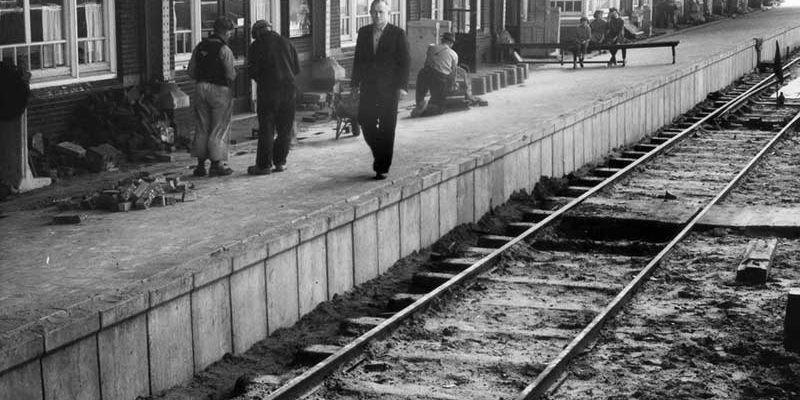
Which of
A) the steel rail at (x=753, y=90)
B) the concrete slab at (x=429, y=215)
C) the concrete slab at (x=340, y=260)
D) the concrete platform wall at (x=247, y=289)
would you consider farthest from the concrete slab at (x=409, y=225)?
the steel rail at (x=753, y=90)

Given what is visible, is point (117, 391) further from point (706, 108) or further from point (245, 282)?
point (706, 108)

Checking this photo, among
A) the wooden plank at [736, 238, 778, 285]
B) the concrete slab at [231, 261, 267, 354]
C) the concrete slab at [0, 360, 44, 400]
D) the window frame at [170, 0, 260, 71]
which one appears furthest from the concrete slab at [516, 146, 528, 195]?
the concrete slab at [0, 360, 44, 400]

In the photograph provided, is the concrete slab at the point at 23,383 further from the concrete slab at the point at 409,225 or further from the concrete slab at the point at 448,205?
the concrete slab at the point at 448,205

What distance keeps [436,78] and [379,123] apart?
7.61 metres

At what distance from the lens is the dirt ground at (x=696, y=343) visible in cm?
847

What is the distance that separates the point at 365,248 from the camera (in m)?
11.4

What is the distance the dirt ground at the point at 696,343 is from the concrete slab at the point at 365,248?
85.2 inches

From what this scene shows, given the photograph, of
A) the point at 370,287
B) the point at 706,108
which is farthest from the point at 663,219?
the point at 706,108

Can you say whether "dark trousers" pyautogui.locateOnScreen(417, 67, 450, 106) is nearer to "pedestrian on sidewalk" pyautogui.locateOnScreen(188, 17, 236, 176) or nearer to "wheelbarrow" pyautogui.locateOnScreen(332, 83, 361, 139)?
"wheelbarrow" pyautogui.locateOnScreen(332, 83, 361, 139)

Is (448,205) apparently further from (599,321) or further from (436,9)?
(436,9)

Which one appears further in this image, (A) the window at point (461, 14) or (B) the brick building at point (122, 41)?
(A) the window at point (461, 14)

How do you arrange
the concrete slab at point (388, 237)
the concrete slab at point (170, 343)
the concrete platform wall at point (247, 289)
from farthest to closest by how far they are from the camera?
the concrete slab at point (388, 237) → the concrete slab at point (170, 343) → the concrete platform wall at point (247, 289)

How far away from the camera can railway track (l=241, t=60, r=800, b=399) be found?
335 inches

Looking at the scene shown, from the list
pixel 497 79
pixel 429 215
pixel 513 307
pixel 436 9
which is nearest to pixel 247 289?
pixel 513 307
